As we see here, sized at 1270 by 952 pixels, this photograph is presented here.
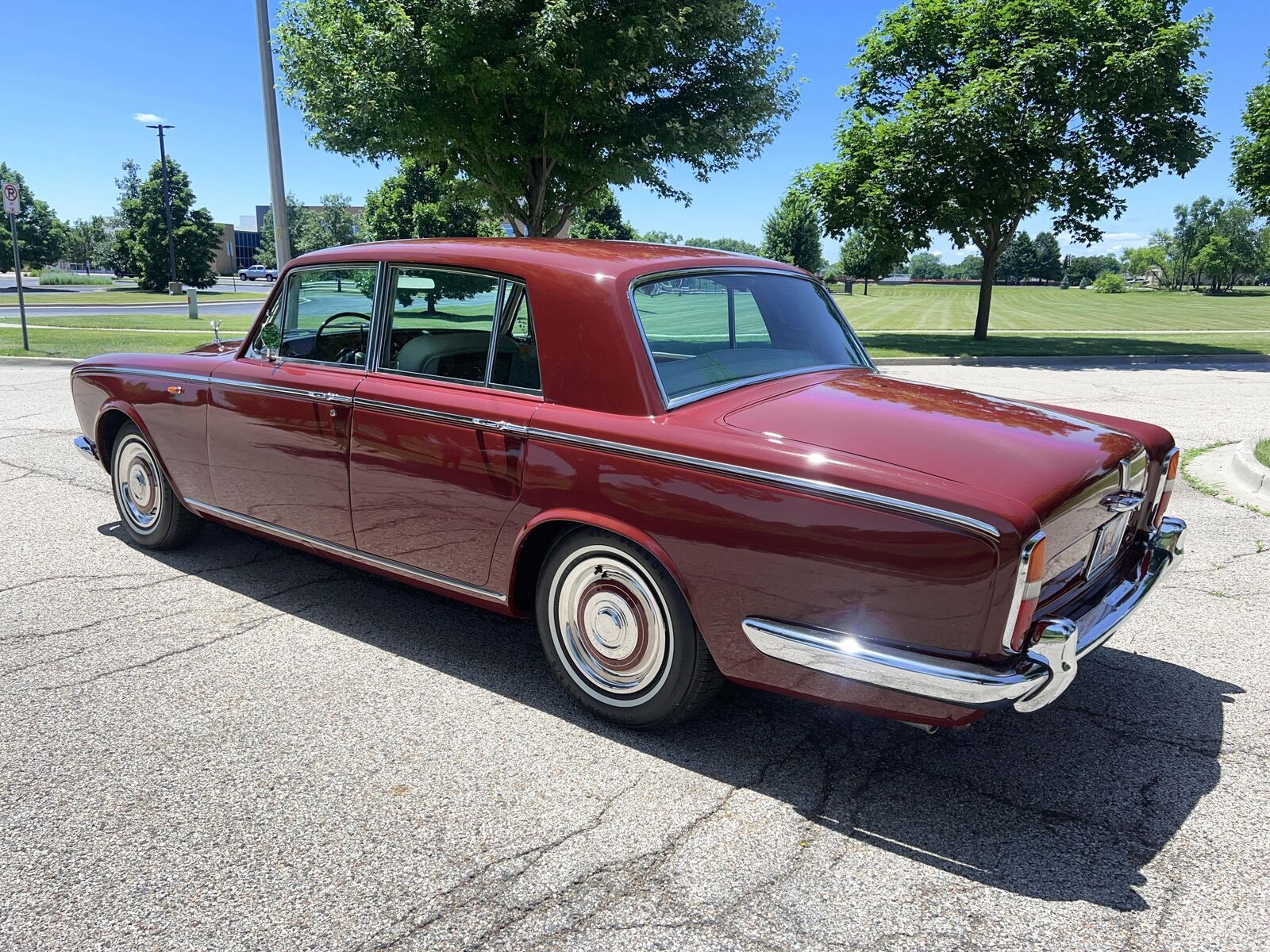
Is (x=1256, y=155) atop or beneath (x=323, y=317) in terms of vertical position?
atop

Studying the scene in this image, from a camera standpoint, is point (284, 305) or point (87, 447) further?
point (87, 447)

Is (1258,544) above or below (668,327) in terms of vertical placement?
below

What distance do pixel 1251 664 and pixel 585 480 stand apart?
2.93 meters

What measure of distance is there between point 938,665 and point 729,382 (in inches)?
51.0

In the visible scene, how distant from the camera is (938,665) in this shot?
2404 mm

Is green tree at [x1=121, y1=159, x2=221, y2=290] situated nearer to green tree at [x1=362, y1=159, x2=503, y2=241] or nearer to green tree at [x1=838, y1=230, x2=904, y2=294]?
green tree at [x1=362, y1=159, x2=503, y2=241]

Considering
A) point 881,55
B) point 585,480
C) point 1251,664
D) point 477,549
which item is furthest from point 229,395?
point 881,55

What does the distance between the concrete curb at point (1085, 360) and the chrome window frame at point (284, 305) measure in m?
13.1

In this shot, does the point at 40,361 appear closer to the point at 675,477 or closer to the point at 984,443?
the point at 675,477

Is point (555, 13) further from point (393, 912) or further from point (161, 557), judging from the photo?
point (393, 912)

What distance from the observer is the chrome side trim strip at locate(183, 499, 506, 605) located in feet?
11.3

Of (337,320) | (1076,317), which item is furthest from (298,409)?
(1076,317)

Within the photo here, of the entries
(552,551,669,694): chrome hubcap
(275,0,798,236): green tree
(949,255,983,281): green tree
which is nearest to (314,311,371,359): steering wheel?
(552,551,669,694): chrome hubcap

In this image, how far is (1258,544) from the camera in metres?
5.28
